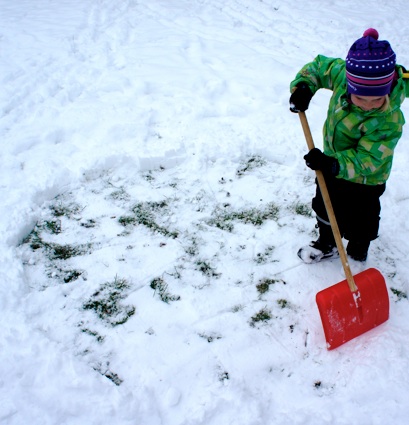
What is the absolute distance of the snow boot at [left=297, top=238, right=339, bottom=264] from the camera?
274cm

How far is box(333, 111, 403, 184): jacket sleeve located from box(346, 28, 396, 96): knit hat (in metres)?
0.19

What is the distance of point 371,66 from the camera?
185 centimetres

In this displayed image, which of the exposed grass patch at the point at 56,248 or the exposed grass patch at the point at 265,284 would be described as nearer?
the exposed grass patch at the point at 265,284

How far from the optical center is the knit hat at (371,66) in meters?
1.85

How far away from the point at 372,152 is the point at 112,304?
6.00 ft

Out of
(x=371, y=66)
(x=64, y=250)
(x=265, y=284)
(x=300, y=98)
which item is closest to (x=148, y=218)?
(x=64, y=250)

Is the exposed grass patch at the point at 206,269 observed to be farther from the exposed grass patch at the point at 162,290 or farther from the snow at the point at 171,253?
the exposed grass patch at the point at 162,290

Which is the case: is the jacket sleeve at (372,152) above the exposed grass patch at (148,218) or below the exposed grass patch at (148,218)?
above

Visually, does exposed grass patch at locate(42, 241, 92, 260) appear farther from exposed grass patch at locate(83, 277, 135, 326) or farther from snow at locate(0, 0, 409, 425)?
exposed grass patch at locate(83, 277, 135, 326)

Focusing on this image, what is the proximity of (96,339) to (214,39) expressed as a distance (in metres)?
4.91

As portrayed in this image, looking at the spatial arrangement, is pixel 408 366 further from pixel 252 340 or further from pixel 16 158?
pixel 16 158

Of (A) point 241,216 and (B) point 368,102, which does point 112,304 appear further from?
(B) point 368,102

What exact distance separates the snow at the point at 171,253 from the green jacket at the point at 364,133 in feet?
3.03

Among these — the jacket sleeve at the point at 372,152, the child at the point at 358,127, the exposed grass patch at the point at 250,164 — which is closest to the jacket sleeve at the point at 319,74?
the child at the point at 358,127
